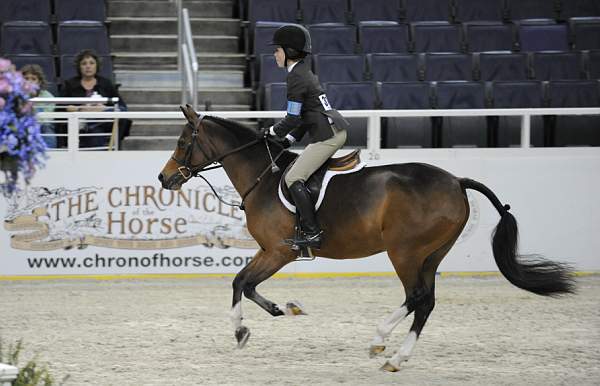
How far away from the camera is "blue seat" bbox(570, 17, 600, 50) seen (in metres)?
14.6

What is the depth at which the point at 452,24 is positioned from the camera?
14414mm

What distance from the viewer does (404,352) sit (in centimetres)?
697

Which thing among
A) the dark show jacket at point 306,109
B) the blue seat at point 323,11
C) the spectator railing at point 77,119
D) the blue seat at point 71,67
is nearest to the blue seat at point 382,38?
the blue seat at point 323,11

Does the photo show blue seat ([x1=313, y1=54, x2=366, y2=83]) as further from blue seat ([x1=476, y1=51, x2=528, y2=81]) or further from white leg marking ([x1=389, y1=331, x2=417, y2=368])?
white leg marking ([x1=389, y1=331, x2=417, y2=368])

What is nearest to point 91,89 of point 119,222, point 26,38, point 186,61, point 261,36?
point 186,61

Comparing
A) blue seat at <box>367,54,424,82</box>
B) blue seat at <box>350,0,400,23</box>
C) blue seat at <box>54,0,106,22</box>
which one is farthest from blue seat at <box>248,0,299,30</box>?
blue seat at <box>54,0,106,22</box>

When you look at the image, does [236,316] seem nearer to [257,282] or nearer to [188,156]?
[257,282]

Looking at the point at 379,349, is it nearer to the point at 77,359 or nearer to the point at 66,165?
the point at 77,359

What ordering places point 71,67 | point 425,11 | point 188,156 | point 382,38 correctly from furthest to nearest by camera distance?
point 425,11 < point 382,38 < point 71,67 < point 188,156

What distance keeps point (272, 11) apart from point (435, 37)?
2.24 metres

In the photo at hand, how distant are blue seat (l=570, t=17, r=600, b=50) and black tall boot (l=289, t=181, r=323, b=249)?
8.16m

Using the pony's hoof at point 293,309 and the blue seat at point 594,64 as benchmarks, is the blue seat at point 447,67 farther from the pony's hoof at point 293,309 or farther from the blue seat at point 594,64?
the pony's hoof at point 293,309

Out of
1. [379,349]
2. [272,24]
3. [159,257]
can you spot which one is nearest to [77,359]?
[379,349]

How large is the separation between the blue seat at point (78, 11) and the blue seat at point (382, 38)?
139 inches
